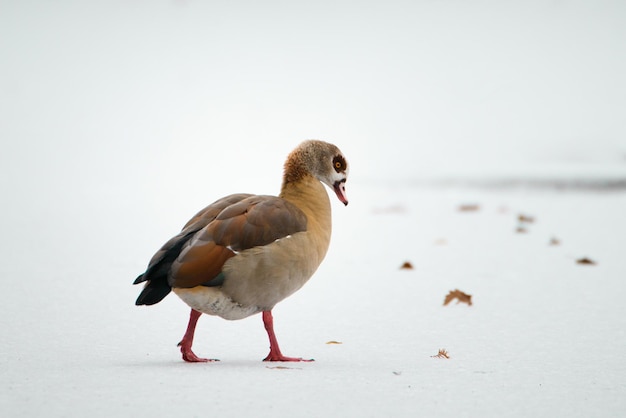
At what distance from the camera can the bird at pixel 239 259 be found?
3.23 metres

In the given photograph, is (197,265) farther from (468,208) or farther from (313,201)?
(468,208)

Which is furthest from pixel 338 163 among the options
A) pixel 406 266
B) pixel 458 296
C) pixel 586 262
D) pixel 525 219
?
pixel 525 219

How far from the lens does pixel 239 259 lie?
3.29 m

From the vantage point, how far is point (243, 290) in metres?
3.29

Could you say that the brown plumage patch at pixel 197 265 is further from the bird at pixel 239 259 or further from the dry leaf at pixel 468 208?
the dry leaf at pixel 468 208

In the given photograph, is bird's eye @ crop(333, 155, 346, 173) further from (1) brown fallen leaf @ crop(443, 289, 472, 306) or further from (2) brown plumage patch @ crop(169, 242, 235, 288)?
(1) brown fallen leaf @ crop(443, 289, 472, 306)

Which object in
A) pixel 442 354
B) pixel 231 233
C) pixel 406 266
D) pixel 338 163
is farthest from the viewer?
pixel 406 266

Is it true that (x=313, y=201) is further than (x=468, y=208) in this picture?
No

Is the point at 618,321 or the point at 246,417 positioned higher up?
the point at 246,417

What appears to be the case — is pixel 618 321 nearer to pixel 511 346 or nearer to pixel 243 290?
pixel 511 346

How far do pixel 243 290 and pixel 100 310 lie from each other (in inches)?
64.6

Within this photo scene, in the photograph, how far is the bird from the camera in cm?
323

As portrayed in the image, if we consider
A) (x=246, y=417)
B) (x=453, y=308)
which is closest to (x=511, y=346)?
(x=453, y=308)

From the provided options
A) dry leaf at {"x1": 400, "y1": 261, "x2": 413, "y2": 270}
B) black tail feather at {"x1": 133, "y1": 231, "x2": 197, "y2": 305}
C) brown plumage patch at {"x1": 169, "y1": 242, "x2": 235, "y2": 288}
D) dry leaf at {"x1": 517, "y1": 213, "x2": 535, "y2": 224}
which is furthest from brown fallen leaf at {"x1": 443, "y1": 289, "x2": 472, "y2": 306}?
dry leaf at {"x1": 517, "y1": 213, "x2": 535, "y2": 224}
